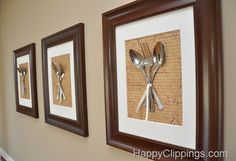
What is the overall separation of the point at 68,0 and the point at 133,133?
105 cm

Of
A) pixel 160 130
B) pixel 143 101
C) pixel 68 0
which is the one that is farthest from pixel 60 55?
pixel 160 130

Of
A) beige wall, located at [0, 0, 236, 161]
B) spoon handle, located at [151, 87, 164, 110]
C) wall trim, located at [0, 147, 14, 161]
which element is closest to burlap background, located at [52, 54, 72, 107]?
beige wall, located at [0, 0, 236, 161]

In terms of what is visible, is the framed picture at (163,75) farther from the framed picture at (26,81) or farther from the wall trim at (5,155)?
the wall trim at (5,155)

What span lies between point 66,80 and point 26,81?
Answer: 97 cm

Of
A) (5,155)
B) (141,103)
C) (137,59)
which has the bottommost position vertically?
(5,155)

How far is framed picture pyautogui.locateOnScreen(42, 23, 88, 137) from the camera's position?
→ 1.40 metres

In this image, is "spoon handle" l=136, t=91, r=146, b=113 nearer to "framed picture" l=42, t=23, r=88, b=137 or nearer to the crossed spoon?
the crossed spoon

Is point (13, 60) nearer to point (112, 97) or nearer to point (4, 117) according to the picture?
point (4, 117)

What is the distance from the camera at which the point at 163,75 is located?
3.02 feet

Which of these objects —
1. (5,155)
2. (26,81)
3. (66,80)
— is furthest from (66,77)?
(5,155)

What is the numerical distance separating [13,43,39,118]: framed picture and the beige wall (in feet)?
0.27

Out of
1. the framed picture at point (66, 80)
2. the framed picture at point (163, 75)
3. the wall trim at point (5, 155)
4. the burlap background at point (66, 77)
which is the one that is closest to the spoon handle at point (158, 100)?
the framed picture at point (163, 75)

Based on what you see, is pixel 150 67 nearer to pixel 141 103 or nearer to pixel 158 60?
pixel 158 60

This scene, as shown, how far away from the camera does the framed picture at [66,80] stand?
55.1 inches
